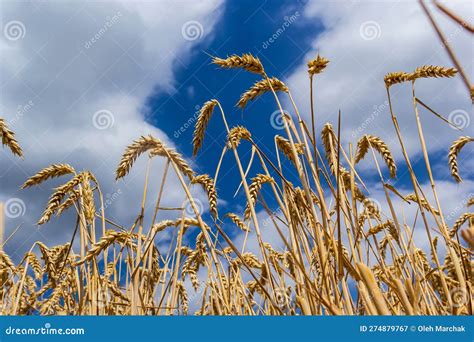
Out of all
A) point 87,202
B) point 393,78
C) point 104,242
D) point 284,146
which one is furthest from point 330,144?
point 87,202

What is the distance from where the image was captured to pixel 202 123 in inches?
90.6

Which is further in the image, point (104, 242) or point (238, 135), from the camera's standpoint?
point (238, 135)

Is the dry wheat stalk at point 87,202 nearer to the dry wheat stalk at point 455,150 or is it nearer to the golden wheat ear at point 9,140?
the golden wheat ear at point 9,140

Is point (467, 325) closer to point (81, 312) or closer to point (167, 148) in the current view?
point (167, 148)

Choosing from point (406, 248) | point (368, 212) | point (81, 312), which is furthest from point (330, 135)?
point (81, 312)

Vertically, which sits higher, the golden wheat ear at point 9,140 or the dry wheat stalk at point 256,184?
the golden wheat ear at point 9,140

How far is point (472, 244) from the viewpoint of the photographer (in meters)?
0.32

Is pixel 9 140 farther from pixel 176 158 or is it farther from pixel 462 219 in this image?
pixel 462 219

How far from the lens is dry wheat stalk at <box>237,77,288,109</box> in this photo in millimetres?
2162

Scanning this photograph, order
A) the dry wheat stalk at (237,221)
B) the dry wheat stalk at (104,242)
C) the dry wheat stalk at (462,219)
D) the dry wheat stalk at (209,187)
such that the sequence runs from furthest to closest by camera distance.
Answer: the dry wheat stalk at (237,221)
the dry wheat stalk at (462,219)
the dry wheat stalk at (209,187)
the dry wheat stalk at (104,242)

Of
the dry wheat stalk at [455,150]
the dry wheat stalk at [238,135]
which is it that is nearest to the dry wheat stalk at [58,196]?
the dry wheat stalk at [238,135]

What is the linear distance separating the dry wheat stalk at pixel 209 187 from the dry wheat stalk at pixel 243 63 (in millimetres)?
569

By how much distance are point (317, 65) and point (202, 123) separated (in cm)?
69

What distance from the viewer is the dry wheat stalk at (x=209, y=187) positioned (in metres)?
2.07
